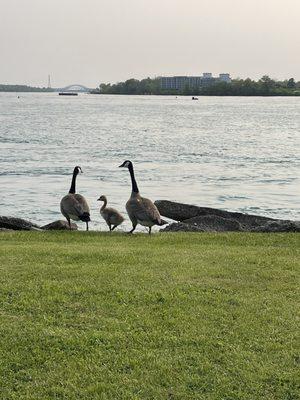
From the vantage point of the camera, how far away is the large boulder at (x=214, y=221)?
1508cm

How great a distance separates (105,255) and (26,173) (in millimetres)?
20904

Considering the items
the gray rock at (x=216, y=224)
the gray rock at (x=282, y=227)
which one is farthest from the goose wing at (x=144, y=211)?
the gray rock at (x=282, y=227)

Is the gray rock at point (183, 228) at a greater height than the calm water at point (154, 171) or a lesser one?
greater

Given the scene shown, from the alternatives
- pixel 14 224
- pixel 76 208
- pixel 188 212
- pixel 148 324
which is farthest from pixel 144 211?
pixel 148 324

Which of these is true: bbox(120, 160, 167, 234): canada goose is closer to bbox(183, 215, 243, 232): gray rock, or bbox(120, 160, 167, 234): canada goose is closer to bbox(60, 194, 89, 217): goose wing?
bbox(60, 194, 89, 217): goose wing

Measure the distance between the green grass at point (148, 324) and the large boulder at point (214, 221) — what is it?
3.70 m

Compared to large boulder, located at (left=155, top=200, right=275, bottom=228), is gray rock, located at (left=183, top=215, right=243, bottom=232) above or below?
above

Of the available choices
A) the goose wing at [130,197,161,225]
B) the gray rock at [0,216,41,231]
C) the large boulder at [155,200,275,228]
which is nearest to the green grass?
the goose wing at [130,197,161,225]

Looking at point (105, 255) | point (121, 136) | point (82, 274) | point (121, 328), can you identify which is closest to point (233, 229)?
point (105, 255)

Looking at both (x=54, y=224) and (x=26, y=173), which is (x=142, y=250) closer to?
(x=54, y=224)

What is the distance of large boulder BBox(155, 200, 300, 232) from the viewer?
1508 cm

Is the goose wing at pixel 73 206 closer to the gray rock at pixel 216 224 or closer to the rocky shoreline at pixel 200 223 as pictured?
the rocky shoreline at pixel 200 223

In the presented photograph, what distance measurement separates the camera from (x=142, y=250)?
37.6 feet

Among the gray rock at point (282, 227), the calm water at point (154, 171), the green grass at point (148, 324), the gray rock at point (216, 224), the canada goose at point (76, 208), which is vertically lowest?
the calm water at point (154, 171)
